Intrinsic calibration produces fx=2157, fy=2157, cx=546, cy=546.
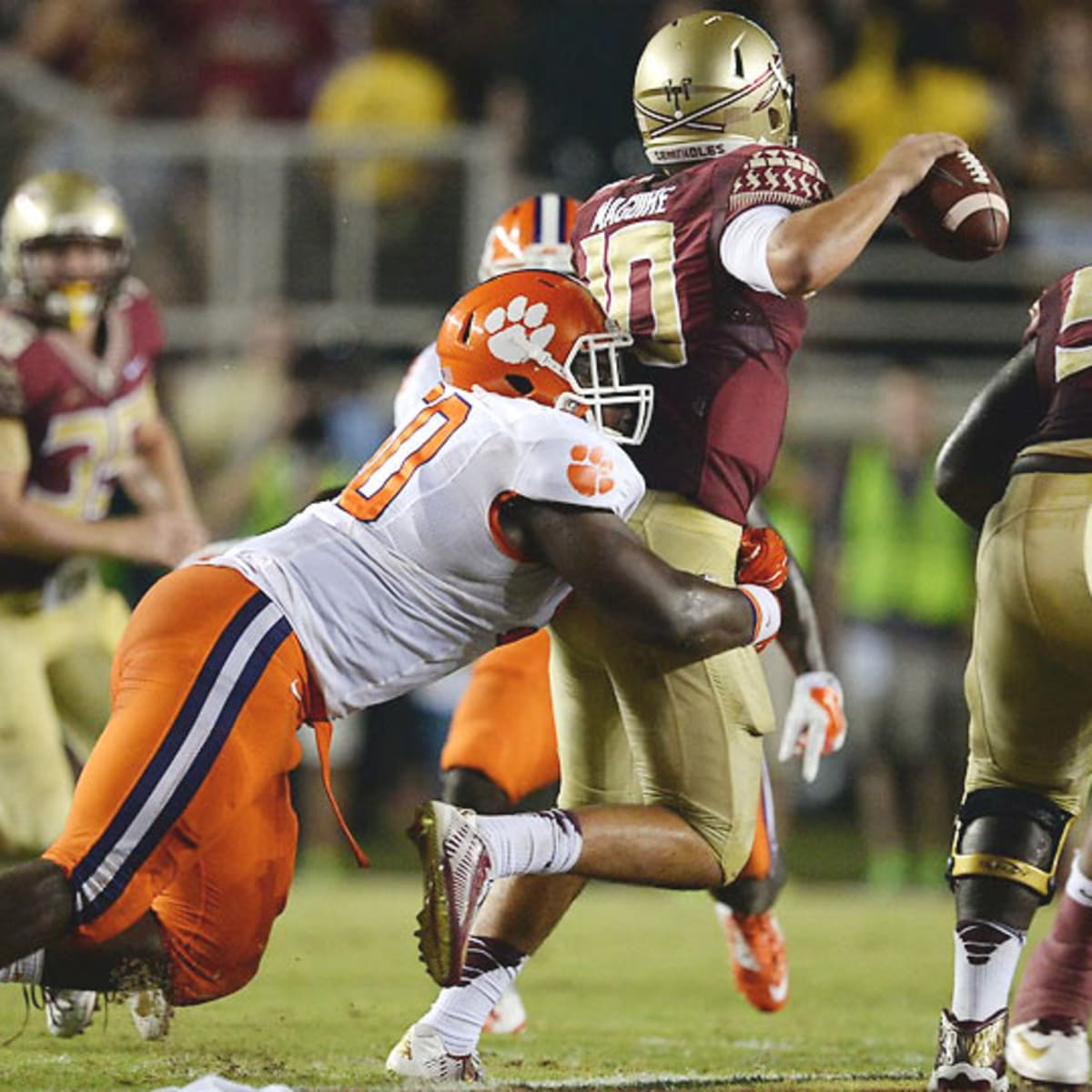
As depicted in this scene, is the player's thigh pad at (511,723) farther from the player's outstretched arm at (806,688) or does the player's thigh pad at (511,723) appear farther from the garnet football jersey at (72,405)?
the garnet football jersey at (72,405)

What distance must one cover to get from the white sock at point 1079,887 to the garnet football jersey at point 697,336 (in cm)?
94

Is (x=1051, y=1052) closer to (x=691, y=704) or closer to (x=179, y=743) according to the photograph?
(x=691, y=704)

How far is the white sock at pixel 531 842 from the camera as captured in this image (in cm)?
357

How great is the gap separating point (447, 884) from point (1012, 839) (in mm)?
1033

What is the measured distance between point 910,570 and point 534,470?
5.62m

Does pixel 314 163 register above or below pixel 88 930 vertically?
above

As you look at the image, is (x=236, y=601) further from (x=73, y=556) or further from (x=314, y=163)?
(x=314, y=163)

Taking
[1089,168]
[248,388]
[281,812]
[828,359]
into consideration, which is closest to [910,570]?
[828,359]

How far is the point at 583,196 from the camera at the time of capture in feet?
29.8

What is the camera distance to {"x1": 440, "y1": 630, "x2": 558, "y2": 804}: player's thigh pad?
480 cm

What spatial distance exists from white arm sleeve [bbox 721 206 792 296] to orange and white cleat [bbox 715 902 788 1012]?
5.92 ft

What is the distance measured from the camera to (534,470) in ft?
11.5

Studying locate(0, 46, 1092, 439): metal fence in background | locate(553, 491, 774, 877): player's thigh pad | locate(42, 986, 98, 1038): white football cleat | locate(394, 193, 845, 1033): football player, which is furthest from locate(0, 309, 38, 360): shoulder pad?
locate(0, 46, 1092, 439): metal fence in background

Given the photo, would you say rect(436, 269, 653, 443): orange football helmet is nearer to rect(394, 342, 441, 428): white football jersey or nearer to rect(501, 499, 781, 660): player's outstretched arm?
rect(501, 499, 781, 660): player's outstretched arm
